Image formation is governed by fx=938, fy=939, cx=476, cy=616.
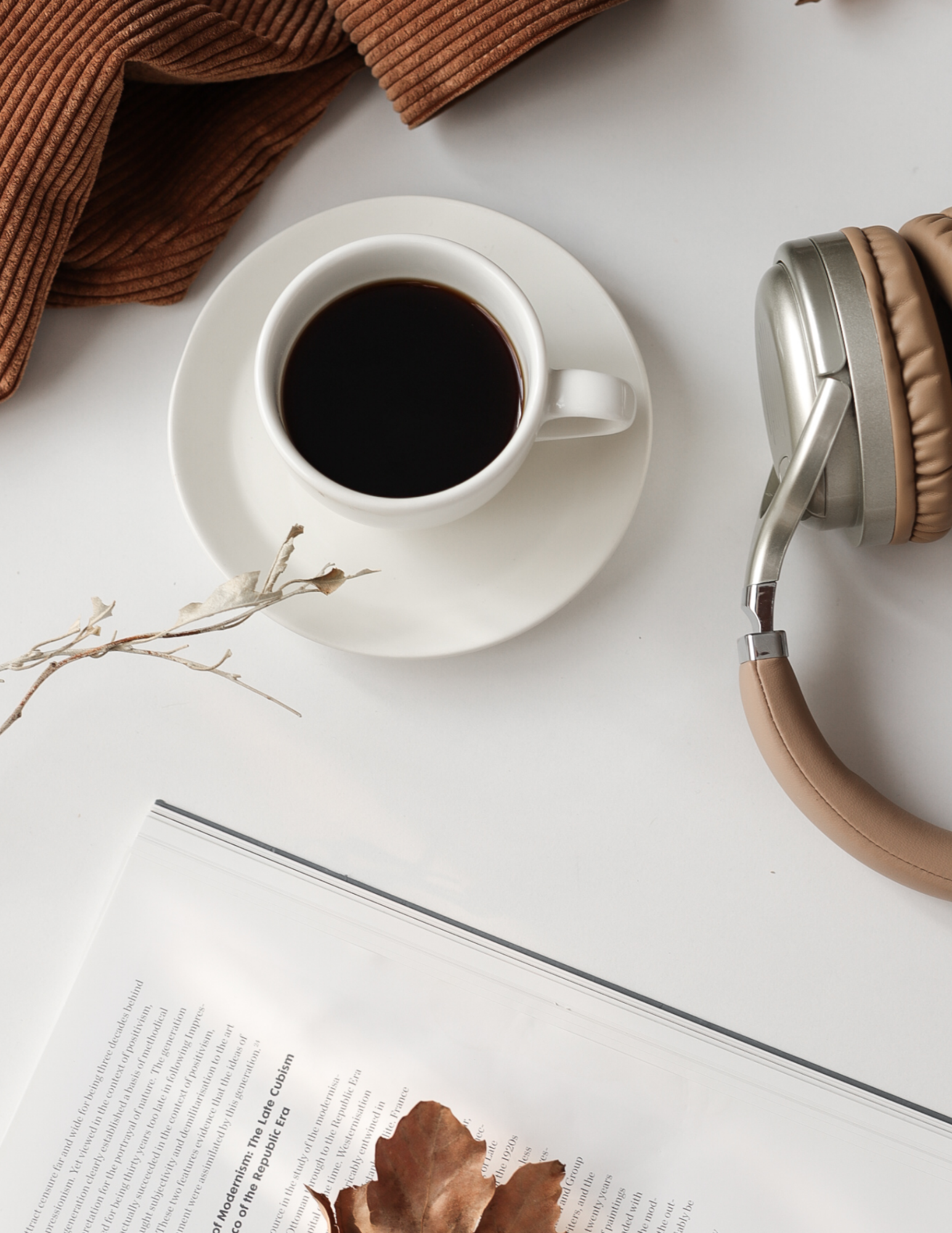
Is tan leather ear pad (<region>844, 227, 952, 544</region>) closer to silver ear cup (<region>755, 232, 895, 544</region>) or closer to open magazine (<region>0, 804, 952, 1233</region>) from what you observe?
silver ear cup (<region>755, 232, 895, 544</region>)

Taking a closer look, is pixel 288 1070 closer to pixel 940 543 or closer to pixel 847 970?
pixel 847 970

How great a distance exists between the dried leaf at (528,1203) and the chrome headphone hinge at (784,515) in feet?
0.92

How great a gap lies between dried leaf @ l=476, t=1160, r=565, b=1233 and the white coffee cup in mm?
332

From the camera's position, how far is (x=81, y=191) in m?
0.56

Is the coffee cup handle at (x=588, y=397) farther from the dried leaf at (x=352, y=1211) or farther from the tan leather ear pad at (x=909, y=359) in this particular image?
the dried leaf at (x=352, y=1211)

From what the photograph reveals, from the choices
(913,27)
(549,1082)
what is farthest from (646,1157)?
(913,27)

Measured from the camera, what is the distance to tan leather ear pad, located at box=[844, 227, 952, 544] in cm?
45

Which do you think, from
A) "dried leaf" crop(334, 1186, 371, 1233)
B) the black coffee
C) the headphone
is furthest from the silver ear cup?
"dried leaf" crop(334, 1186, 371, 1233)

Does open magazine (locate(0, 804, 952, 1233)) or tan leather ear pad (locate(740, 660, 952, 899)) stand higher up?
tan leather ear pad (locate(740, 660, 952, 899))

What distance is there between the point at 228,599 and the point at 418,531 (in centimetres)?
16

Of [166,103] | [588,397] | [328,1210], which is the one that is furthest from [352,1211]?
[166,103]

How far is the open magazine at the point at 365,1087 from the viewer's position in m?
0.50

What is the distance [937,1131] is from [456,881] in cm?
29

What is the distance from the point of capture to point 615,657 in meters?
0.57
